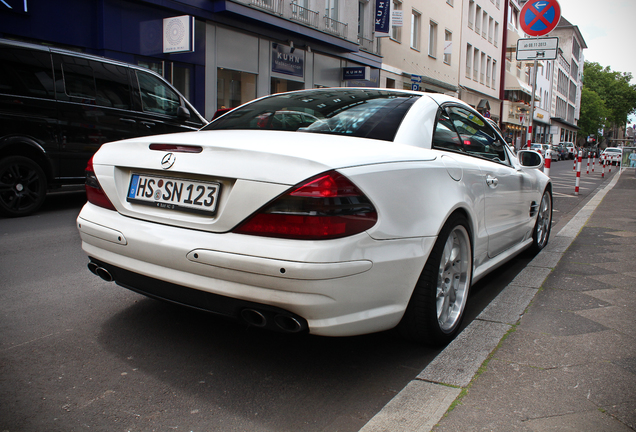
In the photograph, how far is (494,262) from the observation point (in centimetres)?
380

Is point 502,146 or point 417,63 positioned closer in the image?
point 502,146

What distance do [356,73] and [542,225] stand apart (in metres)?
17.2

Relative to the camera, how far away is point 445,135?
324cm

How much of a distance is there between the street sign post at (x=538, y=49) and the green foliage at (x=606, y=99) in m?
96.9

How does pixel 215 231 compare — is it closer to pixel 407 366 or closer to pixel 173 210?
pixel 173 210

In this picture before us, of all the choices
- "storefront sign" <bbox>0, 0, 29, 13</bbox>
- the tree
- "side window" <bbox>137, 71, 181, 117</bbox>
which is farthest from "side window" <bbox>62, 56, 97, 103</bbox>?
the tree

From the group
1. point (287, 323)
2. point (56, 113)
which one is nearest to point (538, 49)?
point (56, 113)

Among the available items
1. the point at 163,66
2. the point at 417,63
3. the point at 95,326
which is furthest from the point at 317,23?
the point at 95,326

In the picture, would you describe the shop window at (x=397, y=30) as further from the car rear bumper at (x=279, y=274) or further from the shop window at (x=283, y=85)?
the car rear bumper at (x=279, y=274)

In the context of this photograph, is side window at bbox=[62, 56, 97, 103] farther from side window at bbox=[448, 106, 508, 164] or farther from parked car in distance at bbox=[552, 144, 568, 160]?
parked car in distance at bbox=[552, 144, 568, 160]

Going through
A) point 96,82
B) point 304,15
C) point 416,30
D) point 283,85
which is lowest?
point 96,82

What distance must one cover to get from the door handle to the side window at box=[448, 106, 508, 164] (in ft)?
0.60

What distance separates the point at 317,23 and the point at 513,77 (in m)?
30.8

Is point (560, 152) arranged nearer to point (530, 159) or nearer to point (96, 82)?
point (96, 82)
